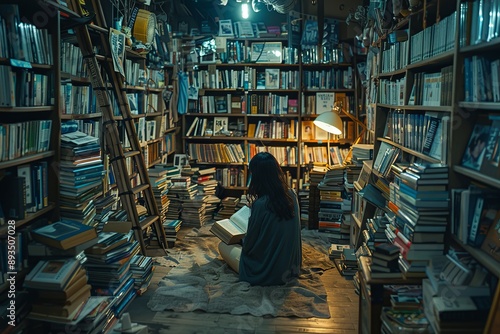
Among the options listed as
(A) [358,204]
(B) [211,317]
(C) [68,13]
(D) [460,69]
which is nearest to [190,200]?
(A) [358,204]

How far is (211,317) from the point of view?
3.56m

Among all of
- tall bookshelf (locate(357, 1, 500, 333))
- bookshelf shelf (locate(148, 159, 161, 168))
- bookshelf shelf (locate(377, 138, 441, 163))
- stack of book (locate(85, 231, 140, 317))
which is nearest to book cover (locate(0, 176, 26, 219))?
stack of book (locate(85, 231, 140, 317))

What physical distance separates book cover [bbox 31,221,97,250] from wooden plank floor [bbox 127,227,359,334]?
2.85 ft

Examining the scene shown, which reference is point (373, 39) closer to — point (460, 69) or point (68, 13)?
point (460, 69)

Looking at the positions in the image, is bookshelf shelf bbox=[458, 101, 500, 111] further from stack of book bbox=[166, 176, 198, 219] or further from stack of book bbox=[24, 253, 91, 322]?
stack of book bbox=[166, 176, 198, 219]

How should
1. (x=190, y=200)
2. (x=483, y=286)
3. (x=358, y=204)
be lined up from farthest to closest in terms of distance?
(x=190, y=200) → (x=358, y=204) → (x=483, y=286)

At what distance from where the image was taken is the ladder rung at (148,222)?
4.46 metres

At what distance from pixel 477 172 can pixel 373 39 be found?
2.99 metres

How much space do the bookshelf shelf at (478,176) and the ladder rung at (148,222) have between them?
9.26 feet

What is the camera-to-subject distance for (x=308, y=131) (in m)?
6.82

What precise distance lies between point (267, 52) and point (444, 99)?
429 cm

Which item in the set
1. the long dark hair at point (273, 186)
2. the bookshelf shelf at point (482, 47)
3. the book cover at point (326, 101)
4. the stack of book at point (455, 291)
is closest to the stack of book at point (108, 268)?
the long dark hair at point (273, 186)

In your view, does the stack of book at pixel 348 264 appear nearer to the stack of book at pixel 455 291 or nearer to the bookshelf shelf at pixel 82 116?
the stack of book at pixel 455 291

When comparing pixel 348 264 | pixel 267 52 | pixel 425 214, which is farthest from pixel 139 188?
pixel 267 52
